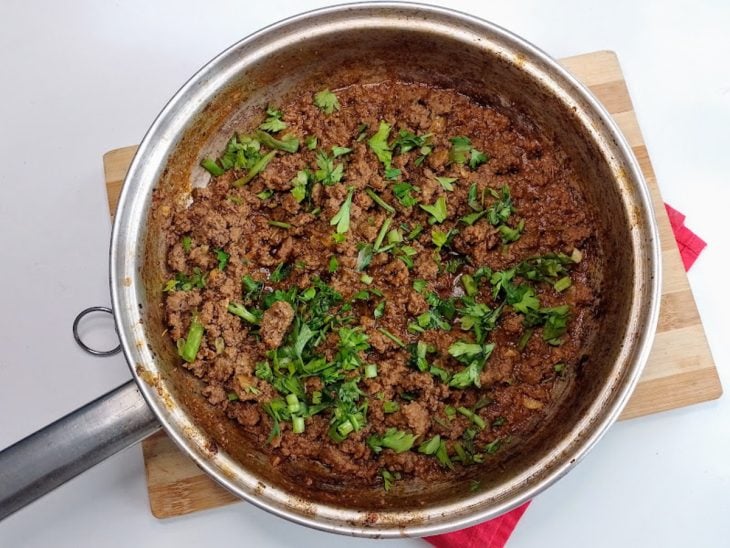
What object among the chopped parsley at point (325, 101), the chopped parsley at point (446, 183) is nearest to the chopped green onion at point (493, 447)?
the chopped parsley at point (446, 183)

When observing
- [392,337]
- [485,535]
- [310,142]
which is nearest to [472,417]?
[392,337]

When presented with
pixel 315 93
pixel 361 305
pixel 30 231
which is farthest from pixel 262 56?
pixel 30 231

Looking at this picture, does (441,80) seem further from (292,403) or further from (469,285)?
(292,403)

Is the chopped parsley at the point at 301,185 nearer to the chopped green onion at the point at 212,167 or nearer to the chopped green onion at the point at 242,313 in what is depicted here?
the chopped green onion at the point at 212,167

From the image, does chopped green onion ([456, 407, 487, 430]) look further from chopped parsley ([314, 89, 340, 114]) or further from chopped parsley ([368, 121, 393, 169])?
chopped parsley ([314, 89, 340, 114])

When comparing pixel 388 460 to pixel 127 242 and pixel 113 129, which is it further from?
pixel 113 129

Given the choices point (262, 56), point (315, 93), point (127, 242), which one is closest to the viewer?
point (127, 242)
